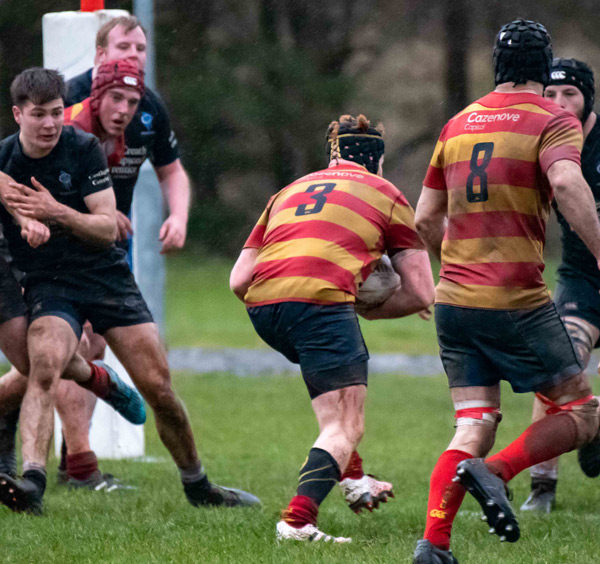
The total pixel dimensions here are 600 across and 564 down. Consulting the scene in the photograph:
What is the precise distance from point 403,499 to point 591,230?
268cm

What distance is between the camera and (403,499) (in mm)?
6676

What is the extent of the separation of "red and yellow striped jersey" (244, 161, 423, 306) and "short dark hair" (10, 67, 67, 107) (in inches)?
51.5

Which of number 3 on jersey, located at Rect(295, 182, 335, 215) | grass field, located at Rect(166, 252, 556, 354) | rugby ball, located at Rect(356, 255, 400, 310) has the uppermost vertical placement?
number 3 on jersey, located at Rect(295, 182, 335, 215)

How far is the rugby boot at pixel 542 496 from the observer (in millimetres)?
6387

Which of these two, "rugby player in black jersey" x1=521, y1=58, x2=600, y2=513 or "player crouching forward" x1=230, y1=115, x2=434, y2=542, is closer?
"player crouching forward" x1=230, y1=115, x2=434, y2=542

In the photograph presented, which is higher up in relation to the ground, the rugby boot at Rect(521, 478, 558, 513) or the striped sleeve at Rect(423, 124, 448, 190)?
the striped sleeve at Rect(423, 124, 448, 190)

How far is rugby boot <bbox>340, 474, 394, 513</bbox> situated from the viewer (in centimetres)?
529

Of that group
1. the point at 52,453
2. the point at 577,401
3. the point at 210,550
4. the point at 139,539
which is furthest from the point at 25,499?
the point at 52,453

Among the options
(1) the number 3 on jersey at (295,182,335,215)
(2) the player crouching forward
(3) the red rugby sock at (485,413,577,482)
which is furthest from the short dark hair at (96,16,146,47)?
(3) the red rugby sock at (485,413,577,482)

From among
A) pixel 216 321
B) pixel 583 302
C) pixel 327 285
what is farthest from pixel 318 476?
pixel 216 321

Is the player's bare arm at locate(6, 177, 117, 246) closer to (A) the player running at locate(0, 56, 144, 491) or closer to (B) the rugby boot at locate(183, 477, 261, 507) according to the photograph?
(A) the player running at locate(0, 56, 144, 491)

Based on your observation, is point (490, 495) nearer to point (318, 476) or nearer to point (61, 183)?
point (318, 476)

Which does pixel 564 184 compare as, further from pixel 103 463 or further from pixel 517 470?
pixel 103 463

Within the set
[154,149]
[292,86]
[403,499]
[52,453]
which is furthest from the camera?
[292,86]
